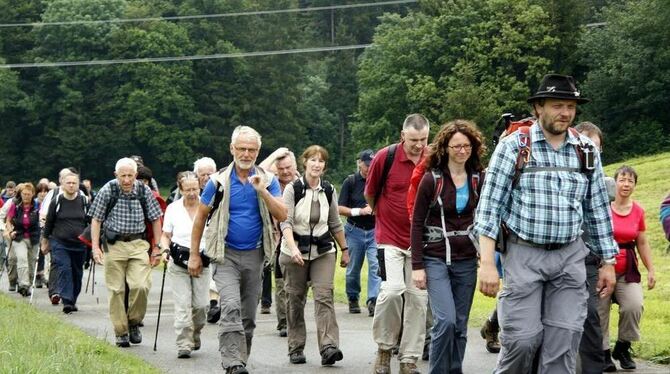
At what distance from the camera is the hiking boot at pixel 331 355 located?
38.9ft

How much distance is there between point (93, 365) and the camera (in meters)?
9.97

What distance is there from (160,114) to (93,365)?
87410 millimetres

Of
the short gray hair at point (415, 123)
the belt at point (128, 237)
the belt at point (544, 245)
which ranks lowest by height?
the belt at point (128, 237)

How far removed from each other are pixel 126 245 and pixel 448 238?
5428mm

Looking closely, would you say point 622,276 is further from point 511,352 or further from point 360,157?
point 360,157

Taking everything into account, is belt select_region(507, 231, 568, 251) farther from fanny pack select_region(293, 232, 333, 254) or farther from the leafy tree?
the leafy tree

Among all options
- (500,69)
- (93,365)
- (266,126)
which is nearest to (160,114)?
(266,126)

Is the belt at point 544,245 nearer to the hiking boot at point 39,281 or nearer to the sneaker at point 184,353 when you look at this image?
the sneaker at point 184,353

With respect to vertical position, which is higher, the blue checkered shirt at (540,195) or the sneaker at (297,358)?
the blue checkered shirt at (540,195)

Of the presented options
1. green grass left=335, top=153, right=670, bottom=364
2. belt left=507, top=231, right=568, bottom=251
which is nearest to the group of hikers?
belt left=507, top=231, right=568, bottom=251

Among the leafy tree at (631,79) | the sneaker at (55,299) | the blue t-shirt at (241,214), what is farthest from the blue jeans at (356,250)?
the leafy tree at (631,79)

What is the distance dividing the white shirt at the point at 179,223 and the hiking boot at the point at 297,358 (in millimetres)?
1822

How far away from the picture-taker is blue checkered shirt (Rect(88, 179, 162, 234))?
14.2m

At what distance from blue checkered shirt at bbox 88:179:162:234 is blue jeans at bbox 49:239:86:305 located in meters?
4.20
